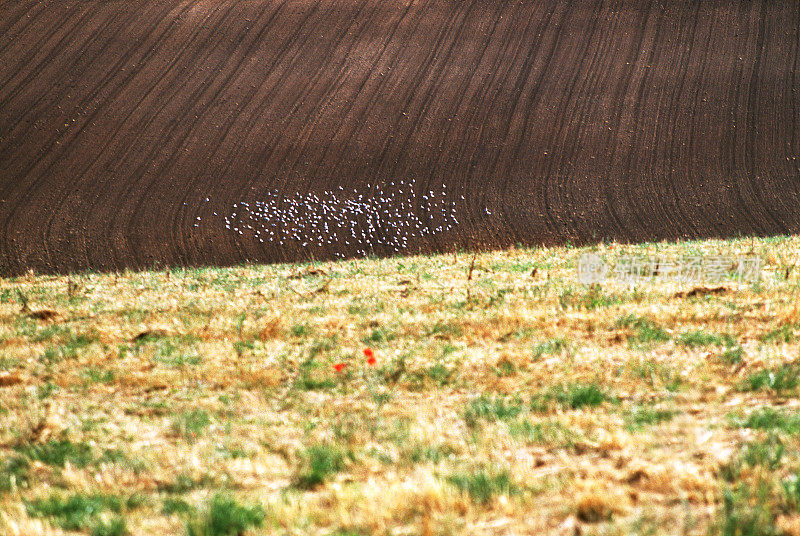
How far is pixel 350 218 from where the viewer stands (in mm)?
23203

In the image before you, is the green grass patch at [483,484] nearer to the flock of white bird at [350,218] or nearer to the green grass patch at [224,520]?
the green grass patch at [224,520]

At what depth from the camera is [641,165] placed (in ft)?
84.6

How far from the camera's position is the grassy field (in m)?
3.47

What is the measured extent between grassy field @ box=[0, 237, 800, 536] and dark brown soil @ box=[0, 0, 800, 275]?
13.3 metres

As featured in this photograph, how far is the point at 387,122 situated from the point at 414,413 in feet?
71.2

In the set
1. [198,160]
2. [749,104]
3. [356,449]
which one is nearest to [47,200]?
[198,160]

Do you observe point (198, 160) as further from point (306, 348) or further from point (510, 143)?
point (306, 348)

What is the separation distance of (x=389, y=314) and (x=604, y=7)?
2615 centimetres

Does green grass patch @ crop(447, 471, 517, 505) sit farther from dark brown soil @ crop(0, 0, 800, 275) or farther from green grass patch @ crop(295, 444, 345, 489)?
dark brown soil @ crop(0, 0, 800, 275)

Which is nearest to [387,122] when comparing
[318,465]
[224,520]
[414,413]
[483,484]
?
[414,413]

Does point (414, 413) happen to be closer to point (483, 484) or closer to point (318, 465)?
point (318, 465)

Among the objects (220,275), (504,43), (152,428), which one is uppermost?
(504,43)

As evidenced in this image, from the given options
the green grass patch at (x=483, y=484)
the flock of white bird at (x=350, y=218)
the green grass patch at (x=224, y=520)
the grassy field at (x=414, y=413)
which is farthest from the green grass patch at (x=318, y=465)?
the flock of white bird at (x=350, y=218)

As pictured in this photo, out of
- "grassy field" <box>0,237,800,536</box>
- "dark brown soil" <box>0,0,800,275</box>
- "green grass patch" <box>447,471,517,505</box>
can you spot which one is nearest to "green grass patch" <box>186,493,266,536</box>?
"grassy field" <box>0,237,800,536</box>
